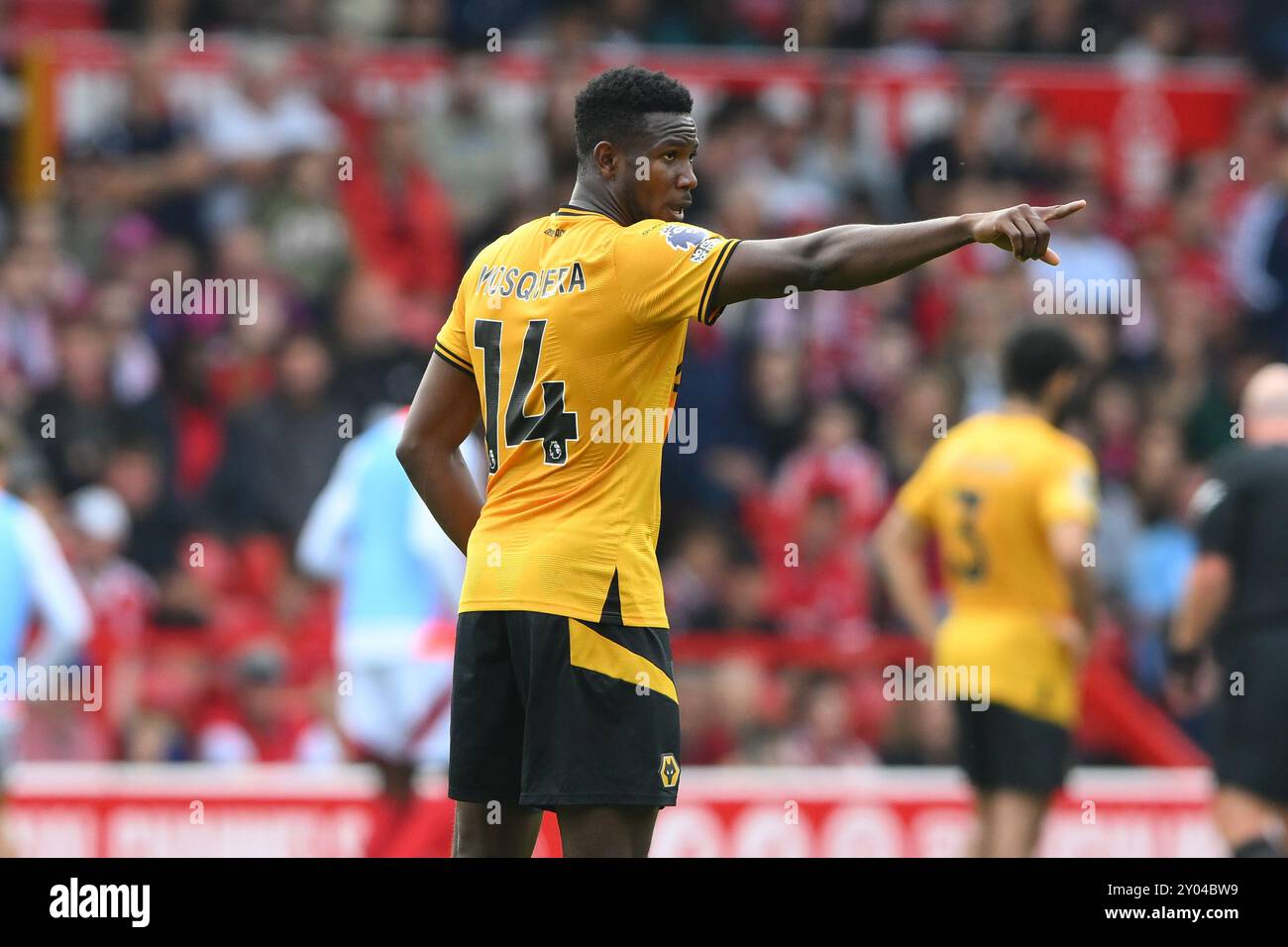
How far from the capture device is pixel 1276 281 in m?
14.1

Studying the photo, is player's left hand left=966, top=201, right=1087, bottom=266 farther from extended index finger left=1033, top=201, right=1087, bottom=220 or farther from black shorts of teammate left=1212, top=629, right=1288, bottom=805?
black shorts of teammate left=1212, top=629, right=1288, bottom=805

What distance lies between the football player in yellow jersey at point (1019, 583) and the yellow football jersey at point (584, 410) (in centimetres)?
319

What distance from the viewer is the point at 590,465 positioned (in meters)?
4.92

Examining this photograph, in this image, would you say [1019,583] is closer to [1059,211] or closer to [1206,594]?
[1206,594]

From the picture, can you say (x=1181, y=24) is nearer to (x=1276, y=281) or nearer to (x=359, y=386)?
(x=1276, y=281)

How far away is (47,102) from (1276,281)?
854 centimetres

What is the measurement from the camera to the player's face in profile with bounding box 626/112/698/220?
196 inches

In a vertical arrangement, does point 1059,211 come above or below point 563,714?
above

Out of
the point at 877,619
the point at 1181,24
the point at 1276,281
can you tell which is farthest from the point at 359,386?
the point at 1181,24

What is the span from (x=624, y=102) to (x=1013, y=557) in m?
3.61

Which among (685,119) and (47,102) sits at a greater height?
(47,102)

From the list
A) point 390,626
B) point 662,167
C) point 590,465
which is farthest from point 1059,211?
point 390,626

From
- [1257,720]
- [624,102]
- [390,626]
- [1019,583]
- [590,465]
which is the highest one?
[624,102]

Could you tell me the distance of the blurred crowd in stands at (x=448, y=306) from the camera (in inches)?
411
